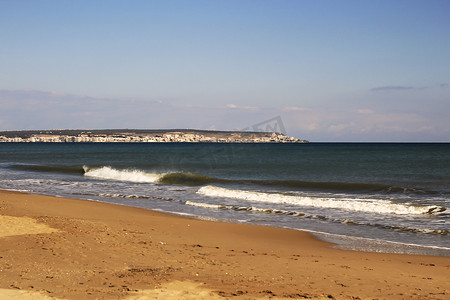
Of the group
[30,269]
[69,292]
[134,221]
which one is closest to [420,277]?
[69,292]

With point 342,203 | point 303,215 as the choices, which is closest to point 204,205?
point 303,215

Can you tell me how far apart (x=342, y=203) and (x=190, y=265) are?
12505 millimetres

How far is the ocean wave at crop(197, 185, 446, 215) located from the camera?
1749 centimetres

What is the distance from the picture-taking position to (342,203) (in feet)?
63.5

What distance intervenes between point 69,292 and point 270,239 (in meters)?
6.49

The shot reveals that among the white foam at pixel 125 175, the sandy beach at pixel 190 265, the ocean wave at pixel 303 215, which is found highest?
the sandy beach at pixel 190 265

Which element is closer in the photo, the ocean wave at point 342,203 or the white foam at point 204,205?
the ocean wave at point 342,203

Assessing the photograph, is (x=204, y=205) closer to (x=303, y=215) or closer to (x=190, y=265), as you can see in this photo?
(x=303, y=215)

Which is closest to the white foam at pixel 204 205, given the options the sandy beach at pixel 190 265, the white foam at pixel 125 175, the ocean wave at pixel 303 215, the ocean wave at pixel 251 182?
the ocean wave at pixel 303 215

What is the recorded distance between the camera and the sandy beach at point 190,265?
21.8ft

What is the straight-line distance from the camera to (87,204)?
18375 mm

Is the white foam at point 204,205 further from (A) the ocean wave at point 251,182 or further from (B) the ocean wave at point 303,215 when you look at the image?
(A) the ocean wave at point 251,182

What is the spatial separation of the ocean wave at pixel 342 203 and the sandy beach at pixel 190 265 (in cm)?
646

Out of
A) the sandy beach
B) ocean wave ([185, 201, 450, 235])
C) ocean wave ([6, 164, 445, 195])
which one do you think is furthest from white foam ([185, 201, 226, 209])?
ocean wave ([6, 164, 445, 195])
